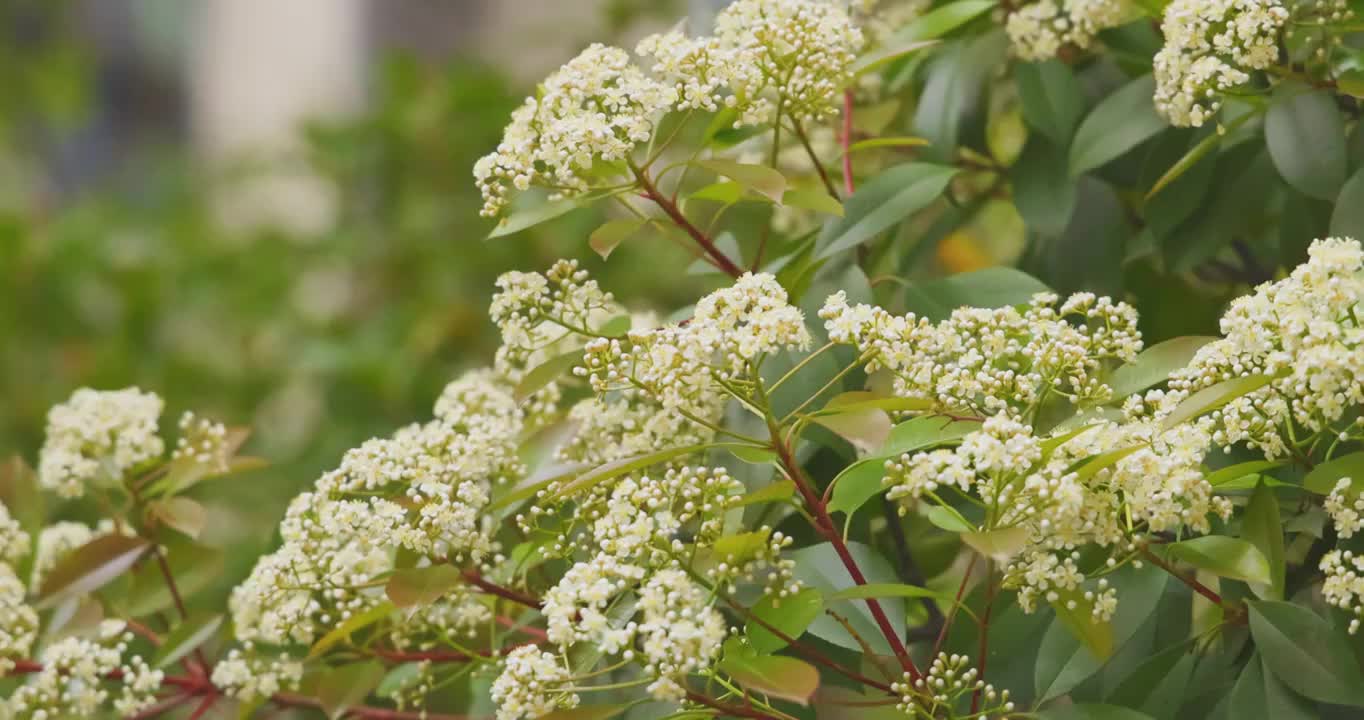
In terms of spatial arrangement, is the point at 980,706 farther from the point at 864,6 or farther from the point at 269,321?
the point at 269,321

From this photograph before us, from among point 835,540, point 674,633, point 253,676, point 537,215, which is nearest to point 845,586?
point 835,540

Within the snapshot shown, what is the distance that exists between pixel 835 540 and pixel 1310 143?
1.07ft

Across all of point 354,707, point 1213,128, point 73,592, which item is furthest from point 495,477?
point 1213,128

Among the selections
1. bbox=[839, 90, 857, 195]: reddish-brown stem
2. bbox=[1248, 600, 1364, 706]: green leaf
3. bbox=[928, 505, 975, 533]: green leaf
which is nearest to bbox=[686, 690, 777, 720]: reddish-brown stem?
bbox=[928, 505, 975, 533]: green leaf

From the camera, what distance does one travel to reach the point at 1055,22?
75cm

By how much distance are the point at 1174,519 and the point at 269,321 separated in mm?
1646

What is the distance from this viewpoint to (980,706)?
1.87 feet

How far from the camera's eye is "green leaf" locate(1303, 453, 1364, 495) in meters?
0.53

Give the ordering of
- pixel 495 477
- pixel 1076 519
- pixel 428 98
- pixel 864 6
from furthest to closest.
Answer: pixel 428 98 → pixel 864 6 → pixel 495 477 → pixel 1076 519

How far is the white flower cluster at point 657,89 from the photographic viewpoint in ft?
2.01

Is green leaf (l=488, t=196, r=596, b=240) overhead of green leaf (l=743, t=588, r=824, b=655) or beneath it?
overhead

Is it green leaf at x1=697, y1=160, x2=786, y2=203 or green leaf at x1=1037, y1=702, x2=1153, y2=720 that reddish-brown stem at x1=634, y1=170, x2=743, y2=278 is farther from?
green leaf at x1=1037, y1=702, x2=1153, y2=720

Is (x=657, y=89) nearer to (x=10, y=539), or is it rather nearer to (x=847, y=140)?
(x=847, y=140)

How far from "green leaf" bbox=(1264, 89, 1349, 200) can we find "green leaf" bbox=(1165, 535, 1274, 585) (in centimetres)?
22
